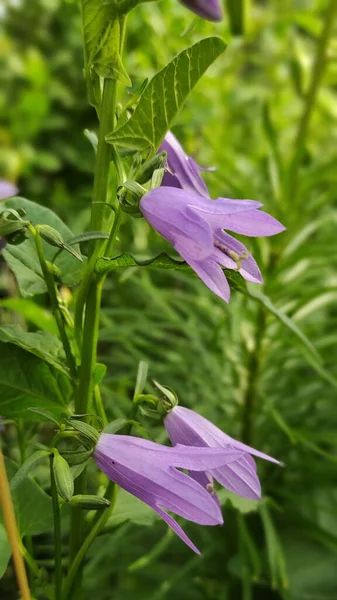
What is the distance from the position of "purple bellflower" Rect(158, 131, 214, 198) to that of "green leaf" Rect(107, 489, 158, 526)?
22 centimetres

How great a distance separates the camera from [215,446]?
14.7 inches

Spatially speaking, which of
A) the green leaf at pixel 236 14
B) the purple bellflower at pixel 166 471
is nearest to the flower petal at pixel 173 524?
the purple bellflower at pixel 166 471

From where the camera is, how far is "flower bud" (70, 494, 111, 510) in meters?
0.35

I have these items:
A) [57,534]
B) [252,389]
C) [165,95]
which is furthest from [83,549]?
[252,389]

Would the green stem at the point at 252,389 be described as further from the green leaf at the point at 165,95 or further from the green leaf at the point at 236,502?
the green leaf at the point at 165,95

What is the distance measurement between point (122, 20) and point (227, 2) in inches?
21.1

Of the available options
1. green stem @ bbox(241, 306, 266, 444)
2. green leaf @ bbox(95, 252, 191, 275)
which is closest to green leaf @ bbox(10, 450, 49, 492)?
green leaf @ bbox(95, 252, 191, 275)

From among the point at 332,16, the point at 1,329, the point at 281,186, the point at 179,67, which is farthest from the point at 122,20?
the point at 332,16

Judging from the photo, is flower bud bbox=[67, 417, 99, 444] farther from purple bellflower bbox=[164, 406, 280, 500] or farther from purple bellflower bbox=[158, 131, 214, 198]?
purple bellflower bbox=[158, 131, 214, 198]

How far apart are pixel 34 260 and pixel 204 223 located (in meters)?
0.15

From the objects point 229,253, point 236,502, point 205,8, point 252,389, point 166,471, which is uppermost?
point 205,8

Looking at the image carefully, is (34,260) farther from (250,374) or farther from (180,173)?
(250,374)

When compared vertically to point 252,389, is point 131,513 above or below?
above

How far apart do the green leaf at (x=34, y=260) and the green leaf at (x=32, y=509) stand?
0.38 ft
